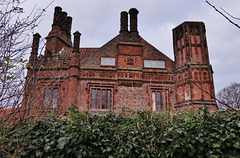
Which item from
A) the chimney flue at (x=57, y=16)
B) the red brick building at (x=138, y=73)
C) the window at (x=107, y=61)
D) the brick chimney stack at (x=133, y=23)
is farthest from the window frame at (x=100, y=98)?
the chimney flue at (x=57, y=16)

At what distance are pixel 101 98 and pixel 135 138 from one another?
10574 millimetres

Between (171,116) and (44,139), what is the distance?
266 cm

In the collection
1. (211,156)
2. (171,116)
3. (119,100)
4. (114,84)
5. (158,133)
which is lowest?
(211,156)

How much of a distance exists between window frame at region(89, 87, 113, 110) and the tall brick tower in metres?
4.62

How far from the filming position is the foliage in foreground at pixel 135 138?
149 inches

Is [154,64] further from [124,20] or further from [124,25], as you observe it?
[124,20]

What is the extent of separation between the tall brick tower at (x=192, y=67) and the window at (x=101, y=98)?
4686 mm

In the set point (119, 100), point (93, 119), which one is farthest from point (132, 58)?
point (93, 119)

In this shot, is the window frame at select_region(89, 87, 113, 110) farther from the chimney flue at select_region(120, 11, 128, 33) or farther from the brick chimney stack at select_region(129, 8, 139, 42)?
the chimney flue at select_region(120, 11, 128, 33)

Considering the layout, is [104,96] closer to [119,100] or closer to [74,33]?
[119,100]

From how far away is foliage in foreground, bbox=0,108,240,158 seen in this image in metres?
3.78

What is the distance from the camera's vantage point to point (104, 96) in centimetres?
1474

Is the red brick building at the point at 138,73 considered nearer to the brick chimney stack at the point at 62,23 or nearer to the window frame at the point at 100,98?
the window frame at the point at 100,98

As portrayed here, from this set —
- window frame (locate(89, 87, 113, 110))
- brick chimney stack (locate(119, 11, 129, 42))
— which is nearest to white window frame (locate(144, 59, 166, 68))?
brick chimney stack (locate(119, 11, 129, 42))
